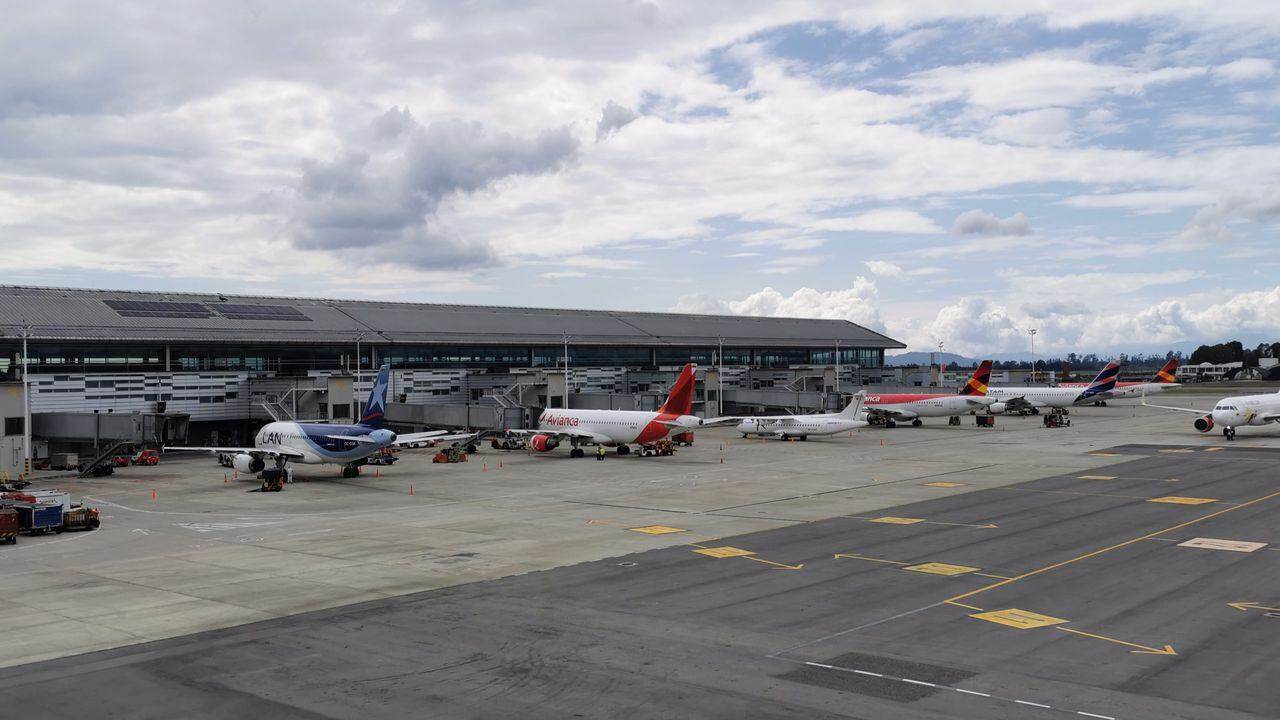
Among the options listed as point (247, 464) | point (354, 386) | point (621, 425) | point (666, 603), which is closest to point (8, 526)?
point (247, 464)

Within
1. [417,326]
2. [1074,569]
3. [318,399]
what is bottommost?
[1074,569]

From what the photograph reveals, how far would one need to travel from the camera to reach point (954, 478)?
5966cm

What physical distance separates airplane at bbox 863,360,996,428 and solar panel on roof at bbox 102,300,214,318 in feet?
247

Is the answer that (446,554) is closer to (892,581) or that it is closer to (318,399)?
(892,581)

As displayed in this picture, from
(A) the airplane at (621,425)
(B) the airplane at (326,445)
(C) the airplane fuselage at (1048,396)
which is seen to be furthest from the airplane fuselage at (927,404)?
(B) the airplane at (326,445)

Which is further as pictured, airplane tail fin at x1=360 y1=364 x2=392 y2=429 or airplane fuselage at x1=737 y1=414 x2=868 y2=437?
airplane fuselage at x1=737 y1=414 x2=868 y2=437

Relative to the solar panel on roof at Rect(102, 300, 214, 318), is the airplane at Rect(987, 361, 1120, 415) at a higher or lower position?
lower

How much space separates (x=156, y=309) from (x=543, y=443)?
153ft

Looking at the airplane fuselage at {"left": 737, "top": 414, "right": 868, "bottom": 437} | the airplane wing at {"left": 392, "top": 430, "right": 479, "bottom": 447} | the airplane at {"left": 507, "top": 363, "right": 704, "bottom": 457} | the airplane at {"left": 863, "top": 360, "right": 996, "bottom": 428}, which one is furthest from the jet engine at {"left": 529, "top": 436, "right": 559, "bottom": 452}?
the airplane at {"left": 863, "top": 360, "right": 996, "bottom": 428}

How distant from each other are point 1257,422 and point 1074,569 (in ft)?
227

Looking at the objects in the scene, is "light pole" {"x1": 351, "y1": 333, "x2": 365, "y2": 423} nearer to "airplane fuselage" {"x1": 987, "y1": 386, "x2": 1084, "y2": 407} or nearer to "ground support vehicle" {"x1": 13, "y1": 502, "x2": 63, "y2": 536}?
"ground support vehicle" {"x1": 13, "y1": 502, "x2": 63, "y2": 536}

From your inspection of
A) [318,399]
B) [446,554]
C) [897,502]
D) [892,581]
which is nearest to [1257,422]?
[897,502]

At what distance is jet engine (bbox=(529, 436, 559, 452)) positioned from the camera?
79.9 m

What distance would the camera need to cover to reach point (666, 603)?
27.3 metres
